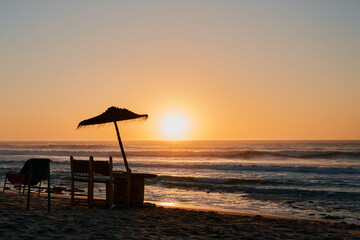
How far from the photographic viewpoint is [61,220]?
293 inches

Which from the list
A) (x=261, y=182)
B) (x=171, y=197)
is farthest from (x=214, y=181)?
(x=171, y=197)

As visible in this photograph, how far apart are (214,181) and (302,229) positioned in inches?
543

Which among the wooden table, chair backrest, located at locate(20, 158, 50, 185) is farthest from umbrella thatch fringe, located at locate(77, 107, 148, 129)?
chair backrest, located at locate(20, 158, 50, 185)

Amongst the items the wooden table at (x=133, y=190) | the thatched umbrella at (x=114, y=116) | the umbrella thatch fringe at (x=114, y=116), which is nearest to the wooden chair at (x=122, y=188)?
the wooden table at (x=133, y=190)

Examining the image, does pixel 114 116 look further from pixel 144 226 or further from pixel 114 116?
pixel 144 226

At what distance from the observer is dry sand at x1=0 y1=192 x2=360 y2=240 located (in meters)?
6.40

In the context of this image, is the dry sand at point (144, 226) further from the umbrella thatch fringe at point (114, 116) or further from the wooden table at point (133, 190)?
the umbrella thatch fringe at point (114, 116)

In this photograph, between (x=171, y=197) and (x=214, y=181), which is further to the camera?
(x=214, y=181)

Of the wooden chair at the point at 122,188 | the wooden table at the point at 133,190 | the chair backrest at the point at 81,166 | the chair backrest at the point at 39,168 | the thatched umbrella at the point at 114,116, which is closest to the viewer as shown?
the chair backrest at the point at 39,168

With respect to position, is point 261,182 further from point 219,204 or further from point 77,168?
point 77,168

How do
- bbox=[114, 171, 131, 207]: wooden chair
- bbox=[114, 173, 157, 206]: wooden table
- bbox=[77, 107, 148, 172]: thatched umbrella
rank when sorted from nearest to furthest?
bbox=[114, 171, 131, 207]: wooden chair
bbox=[114, 173, 157, 206]: wooden table
bbox=[77, 107, 148, 172]: thatched umbrella

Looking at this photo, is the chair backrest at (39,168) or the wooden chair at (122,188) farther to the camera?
the wooden chair at (122,188)

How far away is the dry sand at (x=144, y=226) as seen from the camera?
252 inches

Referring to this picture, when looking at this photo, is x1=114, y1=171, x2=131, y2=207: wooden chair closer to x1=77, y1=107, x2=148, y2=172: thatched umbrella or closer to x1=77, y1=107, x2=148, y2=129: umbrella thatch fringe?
x1=77, y1=107, x2=148, y2=172: thatched umbrella
